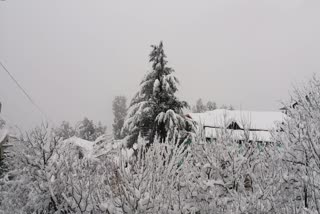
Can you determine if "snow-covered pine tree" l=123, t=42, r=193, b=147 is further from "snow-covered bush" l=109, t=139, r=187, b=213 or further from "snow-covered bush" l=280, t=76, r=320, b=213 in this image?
"snow-covered bush" l=109, t=139, r=187, b=213

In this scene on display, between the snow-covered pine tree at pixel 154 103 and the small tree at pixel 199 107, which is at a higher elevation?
the small tree at pixel 199 107

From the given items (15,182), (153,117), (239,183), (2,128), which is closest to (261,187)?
(239,183)

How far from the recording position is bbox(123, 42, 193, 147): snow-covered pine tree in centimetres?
2119

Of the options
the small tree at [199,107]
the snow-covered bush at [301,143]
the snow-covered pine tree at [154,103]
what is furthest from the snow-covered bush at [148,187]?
the small tree at [199,107]

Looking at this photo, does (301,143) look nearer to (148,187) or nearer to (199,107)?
(148,187)

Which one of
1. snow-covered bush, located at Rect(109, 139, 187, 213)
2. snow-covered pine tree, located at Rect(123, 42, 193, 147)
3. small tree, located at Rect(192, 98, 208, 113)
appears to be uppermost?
small tree, located at Rect(192, 98, 208, 113)

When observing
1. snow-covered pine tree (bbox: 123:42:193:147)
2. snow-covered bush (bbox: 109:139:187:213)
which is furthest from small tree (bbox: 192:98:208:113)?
snow-covered bush (bbox: 109:139:187:213)

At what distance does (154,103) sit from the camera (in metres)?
21.9

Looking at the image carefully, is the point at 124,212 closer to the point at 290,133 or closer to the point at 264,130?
the point at 290,133

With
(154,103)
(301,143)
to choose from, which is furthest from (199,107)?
(301,143)

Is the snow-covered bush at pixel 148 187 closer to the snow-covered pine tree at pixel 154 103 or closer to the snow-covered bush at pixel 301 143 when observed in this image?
the snow-covered bush at pixel 301 143

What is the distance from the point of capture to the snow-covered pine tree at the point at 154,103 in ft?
69.5

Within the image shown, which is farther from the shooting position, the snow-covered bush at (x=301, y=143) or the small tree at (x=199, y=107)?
the small tree at (x=199, y=107)

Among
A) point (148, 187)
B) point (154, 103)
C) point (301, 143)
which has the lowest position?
point (148, 187)
